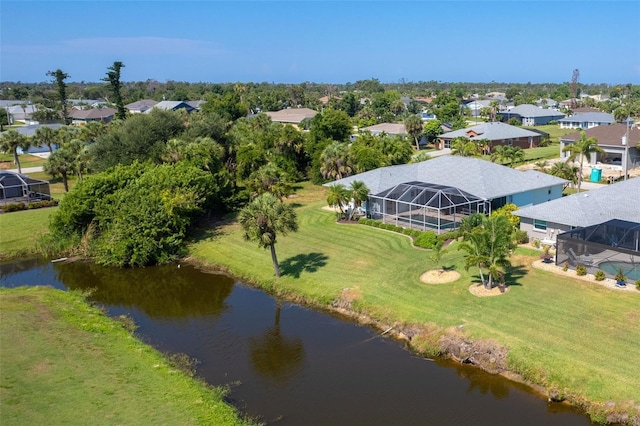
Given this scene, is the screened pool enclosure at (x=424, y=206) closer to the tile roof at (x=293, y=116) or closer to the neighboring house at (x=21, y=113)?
the tile roof at (x=293, y=116)

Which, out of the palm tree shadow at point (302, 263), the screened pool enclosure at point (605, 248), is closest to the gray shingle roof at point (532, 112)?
the screened pool enclosure at point (605, 248)

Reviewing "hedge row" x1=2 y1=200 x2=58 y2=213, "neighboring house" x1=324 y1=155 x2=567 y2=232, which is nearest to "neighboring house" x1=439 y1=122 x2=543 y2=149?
"neighboring house" x1=324 y1=155 x2=567 y2=232

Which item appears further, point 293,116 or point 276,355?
point 293,116

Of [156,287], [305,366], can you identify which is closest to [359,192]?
[156,287]

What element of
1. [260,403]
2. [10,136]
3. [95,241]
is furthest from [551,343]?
[10,136]

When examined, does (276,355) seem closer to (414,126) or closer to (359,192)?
(359,192)

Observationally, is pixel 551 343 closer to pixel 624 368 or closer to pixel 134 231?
pixel 624 368
